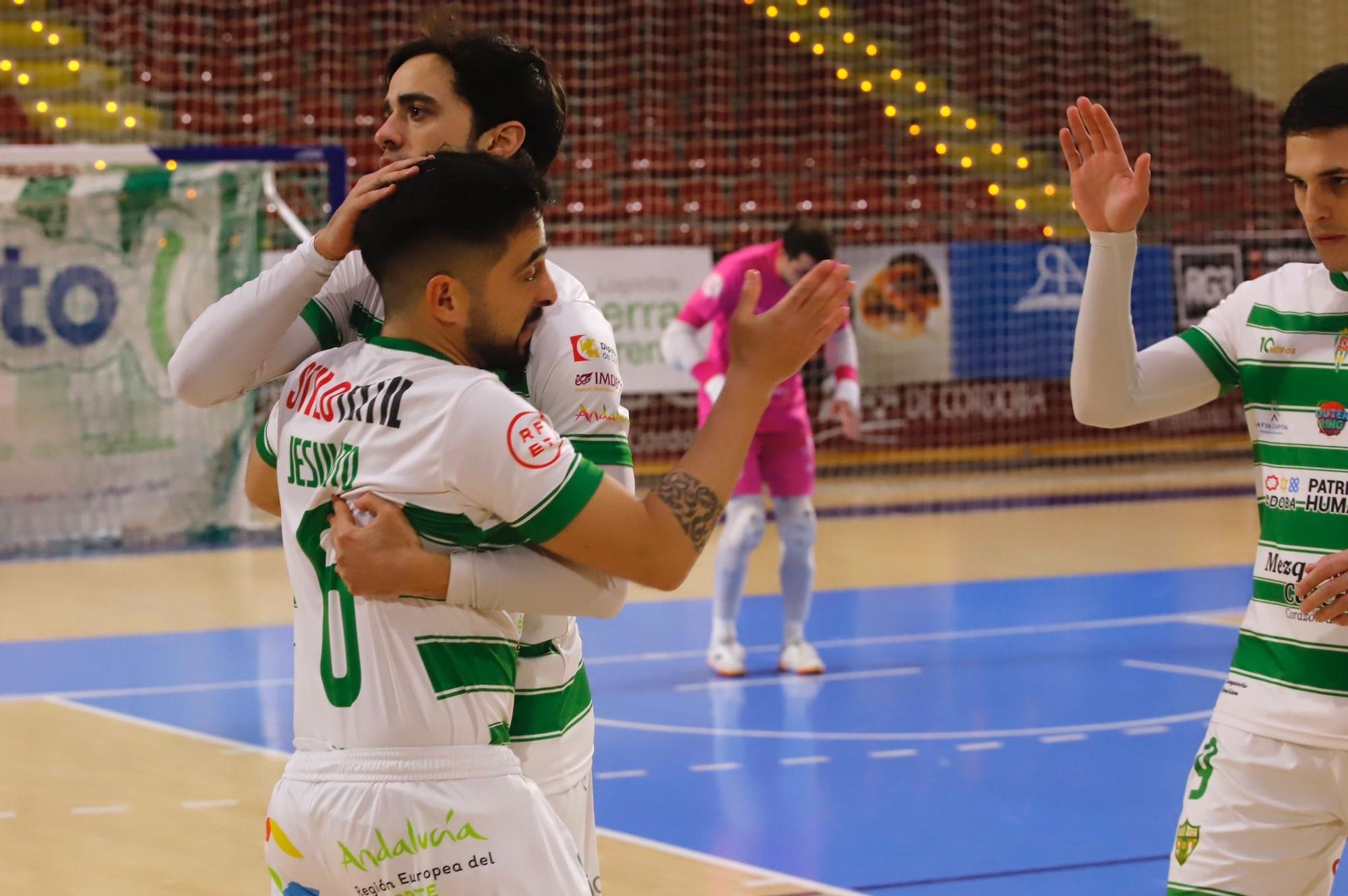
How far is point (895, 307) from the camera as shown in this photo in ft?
52.4

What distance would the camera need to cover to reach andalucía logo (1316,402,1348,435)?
291cm

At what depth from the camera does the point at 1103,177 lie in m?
2.87

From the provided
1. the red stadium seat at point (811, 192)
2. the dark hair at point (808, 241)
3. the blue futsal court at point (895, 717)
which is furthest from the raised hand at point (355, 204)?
the red stadium seat at point (811, 192)

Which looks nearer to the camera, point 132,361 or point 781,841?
point 781,841

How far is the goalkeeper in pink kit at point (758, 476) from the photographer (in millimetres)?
7531

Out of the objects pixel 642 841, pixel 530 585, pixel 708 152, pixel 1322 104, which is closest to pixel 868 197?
pixel 708 152

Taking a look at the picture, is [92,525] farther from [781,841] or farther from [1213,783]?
[1213,783]

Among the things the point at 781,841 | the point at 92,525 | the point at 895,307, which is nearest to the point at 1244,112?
the point at 895,307

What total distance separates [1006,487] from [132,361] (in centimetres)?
784

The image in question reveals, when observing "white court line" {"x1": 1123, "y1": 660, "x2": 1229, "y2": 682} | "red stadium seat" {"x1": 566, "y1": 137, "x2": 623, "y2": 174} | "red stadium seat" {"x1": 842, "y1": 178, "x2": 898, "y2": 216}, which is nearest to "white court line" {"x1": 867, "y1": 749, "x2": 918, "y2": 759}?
"white court line" {"x1": 1123, "y1": 660, "x2": 1229, "y2": 682}

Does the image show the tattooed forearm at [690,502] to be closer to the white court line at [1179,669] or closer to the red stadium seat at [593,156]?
the white court line at [1179,669]

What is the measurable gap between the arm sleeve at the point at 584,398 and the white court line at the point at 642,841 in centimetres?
237

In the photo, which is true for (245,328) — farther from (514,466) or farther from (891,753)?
(891,753)

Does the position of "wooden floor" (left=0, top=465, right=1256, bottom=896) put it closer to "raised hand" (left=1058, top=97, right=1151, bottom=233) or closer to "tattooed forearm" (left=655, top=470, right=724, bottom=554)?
"raised hand" (left=1058, top=97, right=1151, bottom=233)
